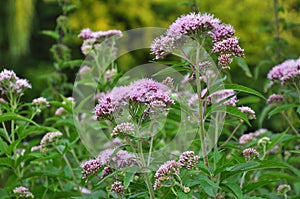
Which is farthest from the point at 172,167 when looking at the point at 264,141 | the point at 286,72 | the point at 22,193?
the point at 286,72

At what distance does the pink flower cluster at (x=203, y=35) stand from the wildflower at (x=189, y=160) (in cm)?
32

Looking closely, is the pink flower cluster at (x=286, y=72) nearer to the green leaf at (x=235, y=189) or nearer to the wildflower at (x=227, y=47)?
the wildflower at (x=227, y=47)

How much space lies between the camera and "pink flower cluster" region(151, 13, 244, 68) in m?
1.66

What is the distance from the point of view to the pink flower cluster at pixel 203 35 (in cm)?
166

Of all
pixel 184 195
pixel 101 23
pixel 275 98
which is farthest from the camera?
pixel 101 23

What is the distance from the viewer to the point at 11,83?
2.28 m

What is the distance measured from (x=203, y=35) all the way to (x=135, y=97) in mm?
318

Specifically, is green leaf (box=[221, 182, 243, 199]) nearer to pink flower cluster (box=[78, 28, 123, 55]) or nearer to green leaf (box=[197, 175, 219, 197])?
green leaf (box=[197, 175, 219, 197])

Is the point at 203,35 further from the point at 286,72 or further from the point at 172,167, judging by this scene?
the point at 286,72

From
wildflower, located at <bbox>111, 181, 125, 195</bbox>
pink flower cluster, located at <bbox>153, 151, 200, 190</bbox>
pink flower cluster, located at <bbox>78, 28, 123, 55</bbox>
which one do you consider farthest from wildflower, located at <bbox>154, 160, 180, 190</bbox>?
pink flower cluster, located at <bbox>78, 28, 123, 55</bbox>

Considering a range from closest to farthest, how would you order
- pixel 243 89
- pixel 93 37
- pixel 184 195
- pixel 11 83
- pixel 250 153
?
pixel 184 195 → pixel 243 89 → pixel 250 153 → pixel 11 83 → pixel 93 37

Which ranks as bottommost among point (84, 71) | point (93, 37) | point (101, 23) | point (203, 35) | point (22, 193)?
point (22, 193)

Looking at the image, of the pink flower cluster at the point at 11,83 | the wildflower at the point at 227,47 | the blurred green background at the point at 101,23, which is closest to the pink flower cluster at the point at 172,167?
the wildflower at the point at 227,47

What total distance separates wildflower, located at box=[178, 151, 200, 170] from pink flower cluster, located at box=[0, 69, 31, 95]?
100 centimetres
